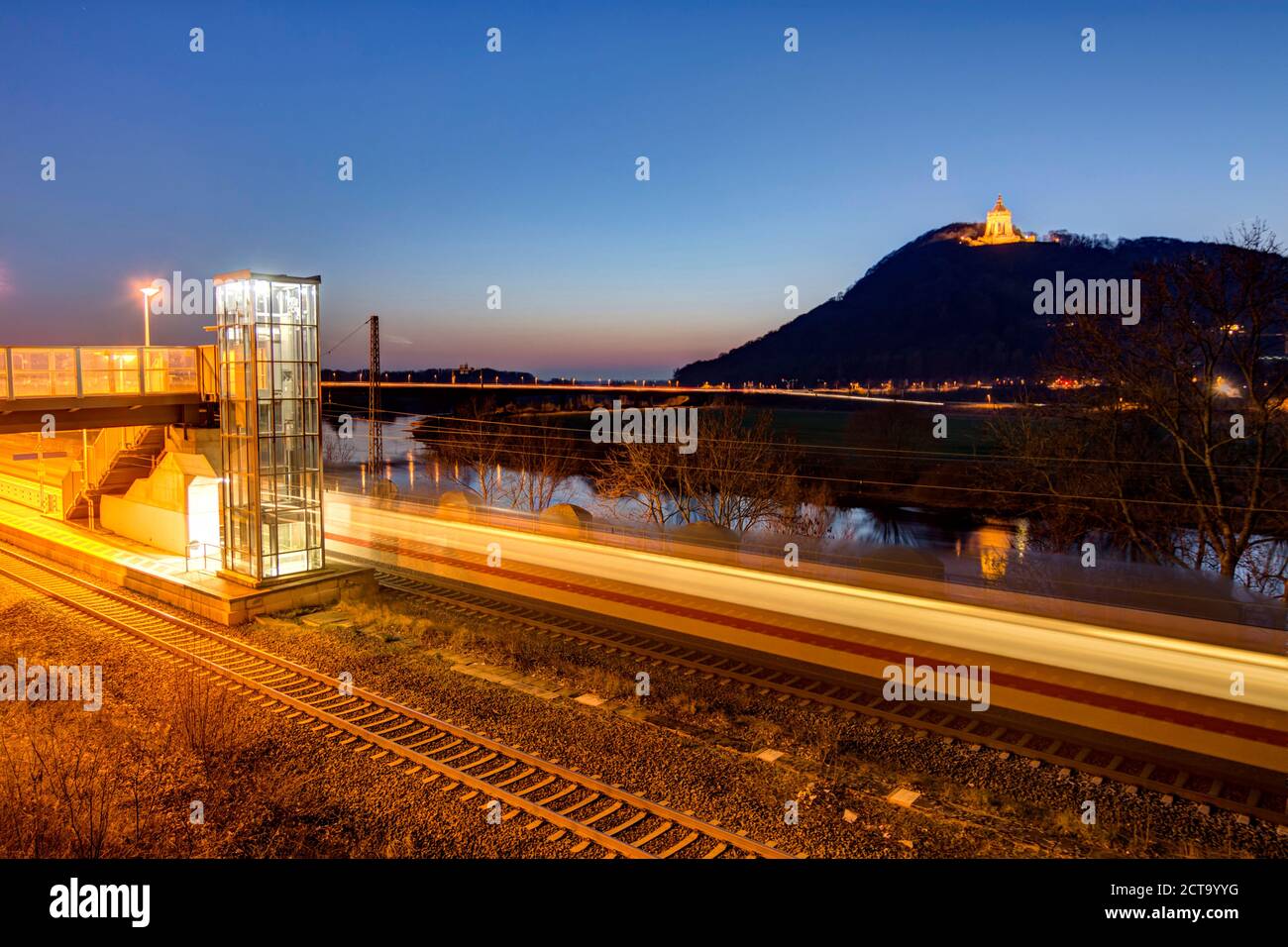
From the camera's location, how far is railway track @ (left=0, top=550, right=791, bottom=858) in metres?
7.08

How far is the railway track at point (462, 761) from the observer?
7.08 meters

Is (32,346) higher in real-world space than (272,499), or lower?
higher

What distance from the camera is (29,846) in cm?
683

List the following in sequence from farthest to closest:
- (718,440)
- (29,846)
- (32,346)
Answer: (718,440) → (32,346) → (29,846)

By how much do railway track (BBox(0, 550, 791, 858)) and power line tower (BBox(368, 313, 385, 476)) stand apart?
18.2 meters

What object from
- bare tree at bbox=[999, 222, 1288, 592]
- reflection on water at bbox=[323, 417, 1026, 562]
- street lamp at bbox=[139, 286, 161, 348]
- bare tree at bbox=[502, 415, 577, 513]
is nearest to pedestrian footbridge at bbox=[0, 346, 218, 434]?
street lamp at bbox=[139, 286, 161, 348]

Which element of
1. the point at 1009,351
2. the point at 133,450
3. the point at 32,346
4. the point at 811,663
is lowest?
the point at 811,663

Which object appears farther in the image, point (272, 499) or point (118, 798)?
point (272, 499)

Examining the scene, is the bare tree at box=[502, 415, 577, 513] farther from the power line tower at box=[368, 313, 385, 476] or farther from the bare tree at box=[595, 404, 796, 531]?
the power line tower at box=[368, 313, 385, 476]

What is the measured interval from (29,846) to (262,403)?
9656 millimetres

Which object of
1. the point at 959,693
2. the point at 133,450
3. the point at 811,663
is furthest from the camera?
the point at 133,450
